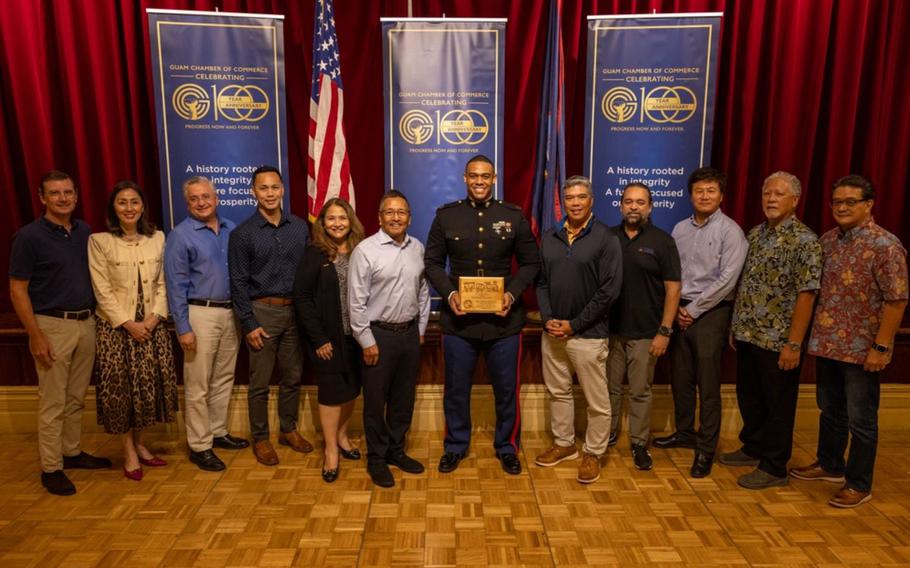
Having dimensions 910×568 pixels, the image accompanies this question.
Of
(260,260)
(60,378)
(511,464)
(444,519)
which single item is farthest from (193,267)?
(511,464)

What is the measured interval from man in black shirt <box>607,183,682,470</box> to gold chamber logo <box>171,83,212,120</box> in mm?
2624

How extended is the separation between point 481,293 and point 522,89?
1.73m

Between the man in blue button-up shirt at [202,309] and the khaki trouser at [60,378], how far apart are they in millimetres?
481

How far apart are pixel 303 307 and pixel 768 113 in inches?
128

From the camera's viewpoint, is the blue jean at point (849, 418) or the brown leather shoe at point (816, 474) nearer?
the blue jean at point (849, 418)

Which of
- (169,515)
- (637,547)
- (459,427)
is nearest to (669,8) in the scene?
(459,427)

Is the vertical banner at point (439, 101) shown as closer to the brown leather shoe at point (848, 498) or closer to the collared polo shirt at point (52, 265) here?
the collared polo shirt at point (52, 265)

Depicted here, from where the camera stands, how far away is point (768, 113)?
13.5ft

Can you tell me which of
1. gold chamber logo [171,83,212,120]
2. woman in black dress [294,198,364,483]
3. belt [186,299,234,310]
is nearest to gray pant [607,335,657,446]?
woman in black dress [294,198,364,483]

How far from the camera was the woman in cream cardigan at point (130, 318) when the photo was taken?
3.22m

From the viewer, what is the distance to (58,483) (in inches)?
129

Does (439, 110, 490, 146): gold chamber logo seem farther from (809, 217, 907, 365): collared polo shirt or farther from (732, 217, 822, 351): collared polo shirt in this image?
(809, 217, 907, 365): collared polo shirt

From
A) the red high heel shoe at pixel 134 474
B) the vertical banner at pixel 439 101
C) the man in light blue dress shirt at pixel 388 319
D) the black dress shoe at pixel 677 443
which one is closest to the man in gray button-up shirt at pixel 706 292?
the black dress shoe at pixel 677 443

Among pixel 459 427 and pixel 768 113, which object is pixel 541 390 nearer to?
pixel 459 427
